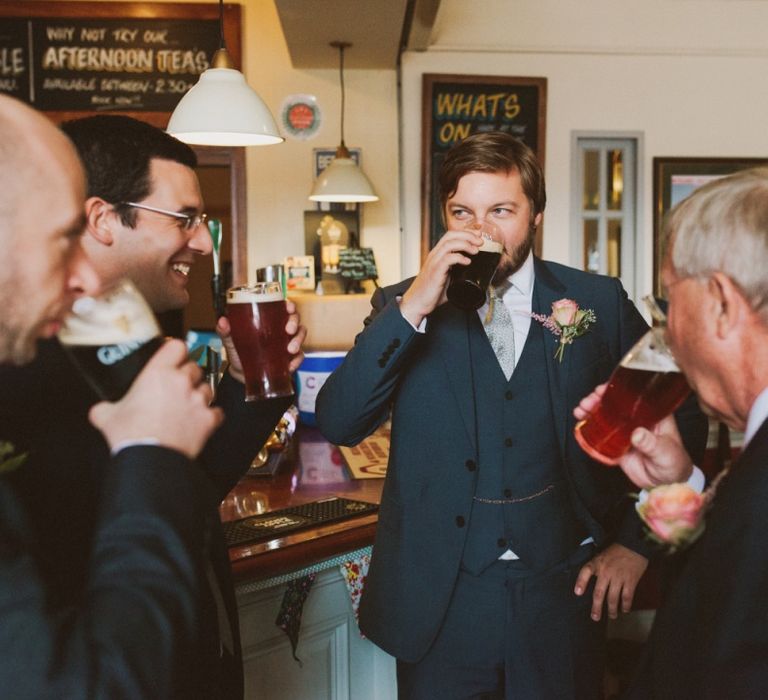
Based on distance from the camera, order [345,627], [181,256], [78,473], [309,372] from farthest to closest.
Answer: [309,372], [345,627], [181,256], [78,473]

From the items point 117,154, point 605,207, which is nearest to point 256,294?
point 117,154

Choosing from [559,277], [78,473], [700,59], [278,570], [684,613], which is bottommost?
[278,570]

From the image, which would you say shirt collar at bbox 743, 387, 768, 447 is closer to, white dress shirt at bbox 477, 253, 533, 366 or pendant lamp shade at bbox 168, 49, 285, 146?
white dress shirt at bbox 477, 253, 533, 366

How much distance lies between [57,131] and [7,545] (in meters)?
0.44

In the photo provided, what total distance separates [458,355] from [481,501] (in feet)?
1.10

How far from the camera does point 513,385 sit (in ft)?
6.18

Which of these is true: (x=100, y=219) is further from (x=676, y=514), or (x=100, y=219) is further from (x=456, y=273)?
(x=676, y=514)

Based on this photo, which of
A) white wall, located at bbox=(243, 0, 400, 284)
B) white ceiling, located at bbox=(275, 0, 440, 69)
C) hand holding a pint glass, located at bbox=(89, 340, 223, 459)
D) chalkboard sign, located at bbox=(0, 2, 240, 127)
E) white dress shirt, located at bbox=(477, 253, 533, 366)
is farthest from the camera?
white wall, located at bbox=(243, 0, 400, 284)

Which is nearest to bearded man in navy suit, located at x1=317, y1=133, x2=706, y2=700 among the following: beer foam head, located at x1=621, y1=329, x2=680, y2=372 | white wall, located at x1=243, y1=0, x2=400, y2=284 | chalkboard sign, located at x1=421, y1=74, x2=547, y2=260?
beer foam head, located at x1=621, y1=329, x2=680, y2=372

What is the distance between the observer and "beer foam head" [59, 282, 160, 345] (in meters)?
0.91

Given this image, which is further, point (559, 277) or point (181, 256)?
point (559, 277)

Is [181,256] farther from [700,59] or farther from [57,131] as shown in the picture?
[700,59]

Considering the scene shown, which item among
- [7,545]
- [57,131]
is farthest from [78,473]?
[57,131]

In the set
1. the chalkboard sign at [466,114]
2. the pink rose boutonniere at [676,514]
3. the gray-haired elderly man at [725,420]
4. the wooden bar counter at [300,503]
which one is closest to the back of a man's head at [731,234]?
the gray-haired elderly man at [725,420]
